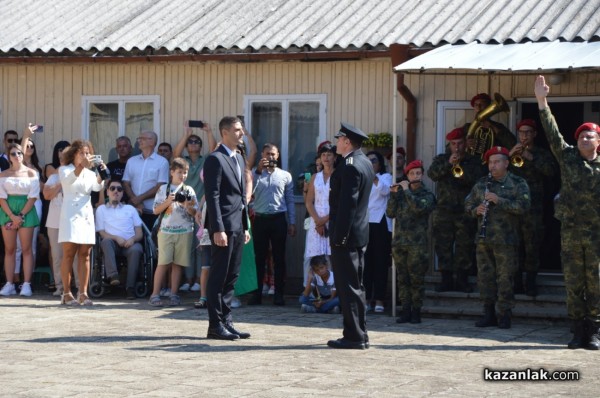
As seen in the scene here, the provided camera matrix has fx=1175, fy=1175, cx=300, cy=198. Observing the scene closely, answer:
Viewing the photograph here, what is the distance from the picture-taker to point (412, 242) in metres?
12.7

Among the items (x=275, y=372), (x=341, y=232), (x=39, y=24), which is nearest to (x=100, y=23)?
(x=39, y=24)

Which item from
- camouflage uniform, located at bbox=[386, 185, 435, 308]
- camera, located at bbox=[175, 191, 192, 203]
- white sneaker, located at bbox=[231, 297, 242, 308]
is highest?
camera, located at bbox=[175, 191, 192, 203]

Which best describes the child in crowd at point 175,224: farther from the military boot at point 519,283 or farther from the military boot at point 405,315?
the military boot at point 519,283

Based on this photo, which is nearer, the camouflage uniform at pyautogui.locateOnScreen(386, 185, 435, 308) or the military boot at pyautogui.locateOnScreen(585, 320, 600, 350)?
the military boot at pyautogui.locateOnScreen(585, 320, 600, 350)

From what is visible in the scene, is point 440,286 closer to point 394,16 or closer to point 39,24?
point 394,16

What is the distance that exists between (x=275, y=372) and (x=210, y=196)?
2181 millimetres

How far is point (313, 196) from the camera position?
14055mm

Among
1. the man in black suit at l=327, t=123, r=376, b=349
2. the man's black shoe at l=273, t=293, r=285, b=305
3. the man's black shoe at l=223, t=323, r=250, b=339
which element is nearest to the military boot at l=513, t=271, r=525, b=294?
the man's black shoe at l=273, t=293, r=285, b=305

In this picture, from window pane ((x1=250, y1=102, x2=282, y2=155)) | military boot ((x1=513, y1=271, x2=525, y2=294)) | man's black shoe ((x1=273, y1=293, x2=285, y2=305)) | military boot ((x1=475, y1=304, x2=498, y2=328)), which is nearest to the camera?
military boot ((x1=475, y1=304, x2=498, y2=328))

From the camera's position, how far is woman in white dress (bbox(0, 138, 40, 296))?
1507cm

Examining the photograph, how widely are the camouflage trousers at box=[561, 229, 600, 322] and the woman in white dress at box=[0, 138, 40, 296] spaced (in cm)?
726

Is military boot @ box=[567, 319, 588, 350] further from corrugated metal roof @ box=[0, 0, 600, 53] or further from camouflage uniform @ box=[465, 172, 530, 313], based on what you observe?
corrugated metal roof @ box=[0, 0, 600, 53]

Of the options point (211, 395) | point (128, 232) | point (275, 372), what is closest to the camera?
point (211, 395)

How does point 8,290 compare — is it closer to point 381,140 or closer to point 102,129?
point 102,129
